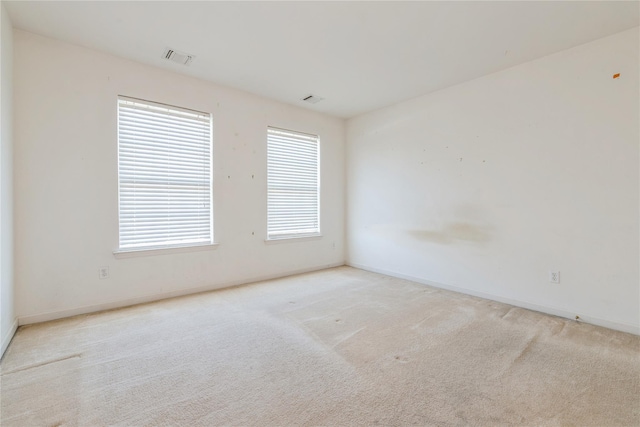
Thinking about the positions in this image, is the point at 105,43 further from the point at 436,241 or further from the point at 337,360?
the point at 436,241

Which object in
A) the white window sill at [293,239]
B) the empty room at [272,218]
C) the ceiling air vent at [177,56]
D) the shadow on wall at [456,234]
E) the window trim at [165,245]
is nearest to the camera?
the empty room at [272,218]

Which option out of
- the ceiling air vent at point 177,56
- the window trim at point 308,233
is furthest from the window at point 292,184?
the ceiling air vent at point 177,56

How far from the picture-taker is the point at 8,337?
225cm

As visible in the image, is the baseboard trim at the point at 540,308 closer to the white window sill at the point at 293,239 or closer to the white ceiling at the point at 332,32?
the white window sill at the point at 293,239

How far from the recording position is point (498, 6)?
87.4 inches

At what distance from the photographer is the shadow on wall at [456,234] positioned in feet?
11.3

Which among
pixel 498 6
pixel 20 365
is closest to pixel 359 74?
pixel 498 6

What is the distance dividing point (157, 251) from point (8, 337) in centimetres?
131

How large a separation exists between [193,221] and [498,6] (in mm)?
3721

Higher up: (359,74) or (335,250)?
(359,74)

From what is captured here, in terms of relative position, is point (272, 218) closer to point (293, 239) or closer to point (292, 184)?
point (293, 239)

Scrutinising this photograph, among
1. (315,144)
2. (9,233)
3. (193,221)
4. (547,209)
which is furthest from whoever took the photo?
(315,144)

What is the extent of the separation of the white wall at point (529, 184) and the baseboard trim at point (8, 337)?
4208mm

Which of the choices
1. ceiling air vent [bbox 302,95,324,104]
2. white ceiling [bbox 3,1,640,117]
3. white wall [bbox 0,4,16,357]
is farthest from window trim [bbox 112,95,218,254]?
ceiling air vent [bbox 302,95,324,104]
